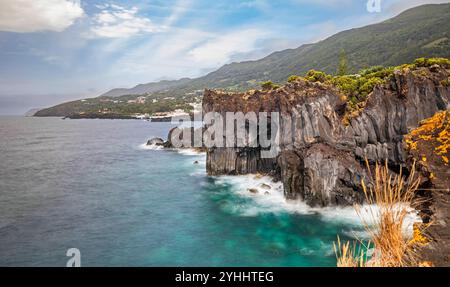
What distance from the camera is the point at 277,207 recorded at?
103ft

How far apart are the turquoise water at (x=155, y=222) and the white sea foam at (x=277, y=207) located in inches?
4.8

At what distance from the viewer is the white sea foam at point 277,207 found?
89.4ft

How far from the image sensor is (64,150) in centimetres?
7319

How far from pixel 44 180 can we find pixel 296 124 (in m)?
36.3

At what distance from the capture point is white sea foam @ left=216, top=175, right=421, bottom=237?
27.2 meters

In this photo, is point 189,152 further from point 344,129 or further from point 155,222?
point 344,129

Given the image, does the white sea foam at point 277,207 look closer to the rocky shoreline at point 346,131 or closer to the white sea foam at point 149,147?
the rocky shoreline at point 346,131

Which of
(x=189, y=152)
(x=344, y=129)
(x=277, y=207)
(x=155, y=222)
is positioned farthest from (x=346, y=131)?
(x=189, y=152)

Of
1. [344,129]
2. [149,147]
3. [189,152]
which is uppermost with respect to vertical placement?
[344,129]

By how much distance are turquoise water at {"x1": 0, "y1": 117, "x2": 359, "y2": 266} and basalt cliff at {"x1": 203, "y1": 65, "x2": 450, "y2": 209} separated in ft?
8.69

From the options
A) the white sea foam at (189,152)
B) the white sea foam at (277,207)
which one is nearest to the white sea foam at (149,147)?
the white sea foam at (189,152)

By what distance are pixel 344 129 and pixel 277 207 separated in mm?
9989

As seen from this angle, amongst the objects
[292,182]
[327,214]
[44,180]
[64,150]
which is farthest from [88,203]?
[64,150]
